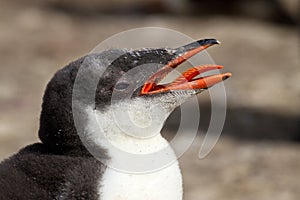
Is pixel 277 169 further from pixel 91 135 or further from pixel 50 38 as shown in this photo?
pixel 50 38

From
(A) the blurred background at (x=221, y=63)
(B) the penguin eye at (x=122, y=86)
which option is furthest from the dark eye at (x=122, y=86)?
(A) the blurred background at (x=221, y=63)

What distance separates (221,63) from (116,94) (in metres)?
6.20

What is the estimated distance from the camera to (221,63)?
10016 millimetres

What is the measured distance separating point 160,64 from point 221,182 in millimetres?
2979

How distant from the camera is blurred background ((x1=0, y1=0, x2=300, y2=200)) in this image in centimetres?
698

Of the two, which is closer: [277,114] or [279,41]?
[277,114]

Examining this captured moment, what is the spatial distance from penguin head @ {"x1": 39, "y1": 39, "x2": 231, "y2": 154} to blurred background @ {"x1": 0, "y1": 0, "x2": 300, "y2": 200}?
2.66 m

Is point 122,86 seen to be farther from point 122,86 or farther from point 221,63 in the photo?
point 221,63

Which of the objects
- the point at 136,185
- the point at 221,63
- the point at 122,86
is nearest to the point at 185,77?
the point at 122,86

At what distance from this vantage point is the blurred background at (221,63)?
6.98 m

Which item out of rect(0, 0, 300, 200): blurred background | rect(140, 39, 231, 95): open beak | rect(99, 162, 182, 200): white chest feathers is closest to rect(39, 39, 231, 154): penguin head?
rect(140, 39, 231, 95): open beak

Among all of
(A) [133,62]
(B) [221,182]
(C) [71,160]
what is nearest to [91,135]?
(C) [71,160]

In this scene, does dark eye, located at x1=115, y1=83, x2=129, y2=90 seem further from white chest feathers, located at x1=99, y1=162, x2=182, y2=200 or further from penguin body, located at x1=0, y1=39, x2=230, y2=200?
white chest feathers, located at x1=99, y1=162, x2=182, y2=200

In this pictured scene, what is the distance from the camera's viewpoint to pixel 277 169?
702cm
